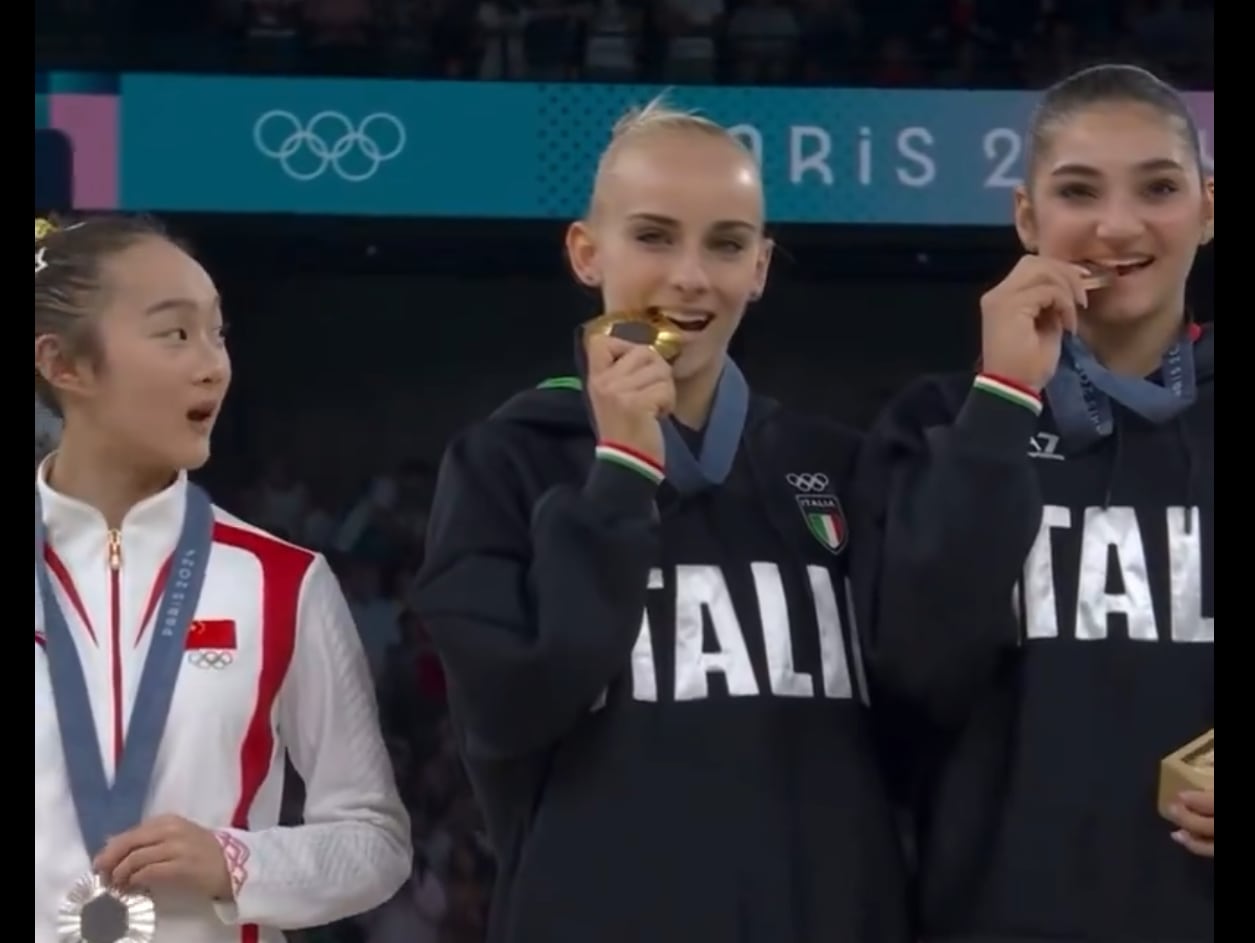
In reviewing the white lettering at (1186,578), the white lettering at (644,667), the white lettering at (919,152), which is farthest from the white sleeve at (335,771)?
the white lettering at (919,152)

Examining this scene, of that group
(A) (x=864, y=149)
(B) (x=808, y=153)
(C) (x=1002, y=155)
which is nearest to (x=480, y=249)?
(B) (x=808, y=153)

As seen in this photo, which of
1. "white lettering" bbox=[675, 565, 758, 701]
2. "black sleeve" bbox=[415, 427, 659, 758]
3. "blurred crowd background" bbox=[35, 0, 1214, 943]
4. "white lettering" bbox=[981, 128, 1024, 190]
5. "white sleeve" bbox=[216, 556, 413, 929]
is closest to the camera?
"black sleeve" bbox=[415, 427, 659, 758]

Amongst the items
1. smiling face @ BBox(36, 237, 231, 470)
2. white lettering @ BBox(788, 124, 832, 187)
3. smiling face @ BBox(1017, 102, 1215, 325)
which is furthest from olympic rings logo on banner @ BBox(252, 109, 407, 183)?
smiling face @ BBox(1017, 102, 1215, 325)

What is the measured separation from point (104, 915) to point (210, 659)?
27cm

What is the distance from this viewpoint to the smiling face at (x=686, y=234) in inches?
81.0

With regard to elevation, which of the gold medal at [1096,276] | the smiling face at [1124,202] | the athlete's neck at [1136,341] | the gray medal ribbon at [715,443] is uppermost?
the smiling face at [1124,202]

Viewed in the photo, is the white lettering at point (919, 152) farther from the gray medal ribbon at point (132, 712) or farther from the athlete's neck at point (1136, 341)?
the gray medal ribbon at point (132, 712)

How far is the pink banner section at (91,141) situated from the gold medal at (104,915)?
139 inches

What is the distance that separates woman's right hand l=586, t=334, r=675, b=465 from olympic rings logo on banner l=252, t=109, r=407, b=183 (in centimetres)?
358

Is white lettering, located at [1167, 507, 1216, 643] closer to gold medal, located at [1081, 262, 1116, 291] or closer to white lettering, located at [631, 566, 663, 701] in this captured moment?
gold medal, located at [1081, 262, 1116, 291]

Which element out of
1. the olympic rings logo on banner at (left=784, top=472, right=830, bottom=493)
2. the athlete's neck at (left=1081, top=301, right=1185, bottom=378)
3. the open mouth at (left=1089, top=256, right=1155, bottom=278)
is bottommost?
the olympic rings logo on banner at (left=784, top=472, right=830, bottom=493)

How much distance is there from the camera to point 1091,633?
202cm

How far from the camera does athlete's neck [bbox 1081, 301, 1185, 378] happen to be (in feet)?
6.97

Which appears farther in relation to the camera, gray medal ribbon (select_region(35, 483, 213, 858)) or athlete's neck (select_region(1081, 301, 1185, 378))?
athlete's neck (select_region(1081, 301, 1185, 378))
